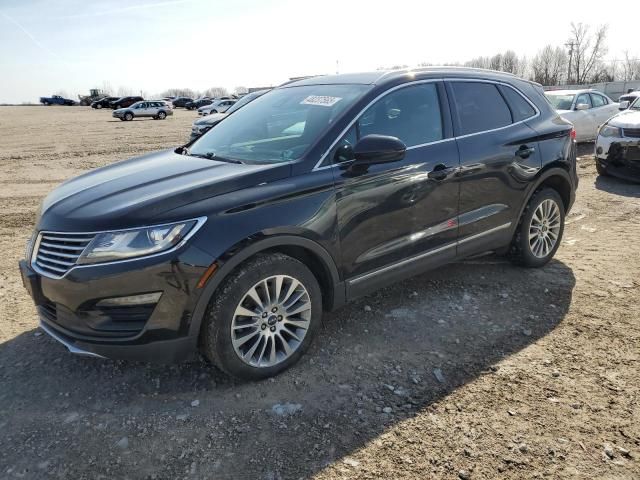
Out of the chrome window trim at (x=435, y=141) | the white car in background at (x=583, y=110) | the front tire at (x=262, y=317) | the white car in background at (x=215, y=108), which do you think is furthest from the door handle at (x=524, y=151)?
the white car in background at (x=215, y=108)

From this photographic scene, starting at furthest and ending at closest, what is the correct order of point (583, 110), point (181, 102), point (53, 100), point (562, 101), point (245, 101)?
point (53, 100), point (181, 102), point (562, 101), point (583, 110), point (245, 101)

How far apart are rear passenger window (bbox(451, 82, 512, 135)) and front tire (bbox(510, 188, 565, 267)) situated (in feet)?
2.77

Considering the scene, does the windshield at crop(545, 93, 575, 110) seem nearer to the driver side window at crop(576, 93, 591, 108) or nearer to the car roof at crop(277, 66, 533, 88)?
the driver side window at crop(576, 93, 591, 108)

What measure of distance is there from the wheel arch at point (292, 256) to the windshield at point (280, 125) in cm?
60

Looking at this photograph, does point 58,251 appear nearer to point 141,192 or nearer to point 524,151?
point 141,192

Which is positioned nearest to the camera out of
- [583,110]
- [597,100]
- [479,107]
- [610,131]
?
[479,107]

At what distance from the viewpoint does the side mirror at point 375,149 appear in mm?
3188

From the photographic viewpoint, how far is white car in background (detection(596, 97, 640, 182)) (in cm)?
850

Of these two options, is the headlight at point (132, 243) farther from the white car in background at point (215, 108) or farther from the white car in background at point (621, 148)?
the white car in background at point (215, 108)

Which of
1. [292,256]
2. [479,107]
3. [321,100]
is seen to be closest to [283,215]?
[292,256]

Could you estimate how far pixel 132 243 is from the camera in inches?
105

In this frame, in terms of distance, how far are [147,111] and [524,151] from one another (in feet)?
133

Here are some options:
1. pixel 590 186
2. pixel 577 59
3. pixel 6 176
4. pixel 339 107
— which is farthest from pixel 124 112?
pixel 577 59

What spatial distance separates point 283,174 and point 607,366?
8.11 feet
